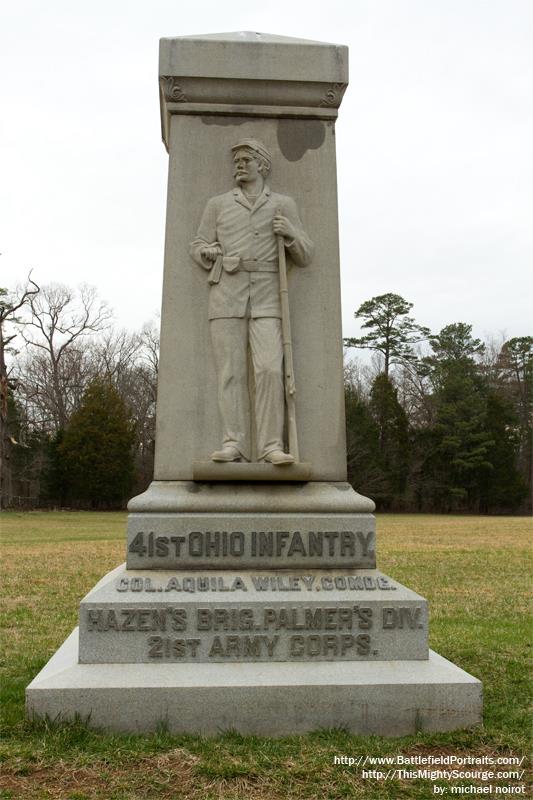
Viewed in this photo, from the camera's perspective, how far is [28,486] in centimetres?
4656

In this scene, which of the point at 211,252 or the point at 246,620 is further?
the point at 211,252

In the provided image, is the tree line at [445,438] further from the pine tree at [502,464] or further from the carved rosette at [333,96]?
the carved rosette at [333,96]

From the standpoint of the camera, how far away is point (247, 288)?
5676 mm

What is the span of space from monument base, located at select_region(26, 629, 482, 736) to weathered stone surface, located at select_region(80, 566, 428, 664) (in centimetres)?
10

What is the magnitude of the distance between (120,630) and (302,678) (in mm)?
1121

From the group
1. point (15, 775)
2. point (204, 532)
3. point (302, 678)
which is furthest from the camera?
point (204, 532)

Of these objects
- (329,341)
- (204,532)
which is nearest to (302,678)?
(204,532)

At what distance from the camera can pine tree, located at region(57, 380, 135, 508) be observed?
4400cm

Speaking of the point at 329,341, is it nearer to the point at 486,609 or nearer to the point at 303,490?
the point at 303,490

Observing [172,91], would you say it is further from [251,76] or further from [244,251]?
[244,251]

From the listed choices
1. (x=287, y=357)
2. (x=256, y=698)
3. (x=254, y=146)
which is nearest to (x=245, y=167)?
(x=254, y=146)

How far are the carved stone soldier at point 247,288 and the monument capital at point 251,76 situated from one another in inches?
14.4

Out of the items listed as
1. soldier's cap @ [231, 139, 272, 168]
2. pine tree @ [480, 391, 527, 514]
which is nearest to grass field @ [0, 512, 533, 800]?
Result: soldier's cap @ [231, 139, 272, 168]

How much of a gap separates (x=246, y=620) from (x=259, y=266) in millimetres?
2365
